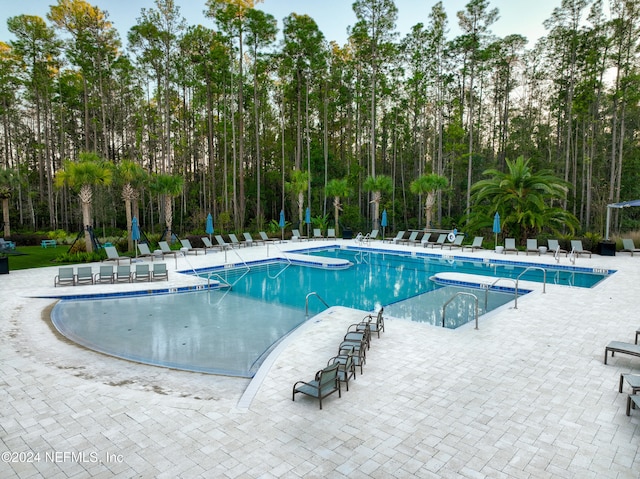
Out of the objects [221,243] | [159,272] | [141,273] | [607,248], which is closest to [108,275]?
[141,273]

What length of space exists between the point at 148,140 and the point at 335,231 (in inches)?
701

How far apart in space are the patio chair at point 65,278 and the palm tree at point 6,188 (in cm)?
1242

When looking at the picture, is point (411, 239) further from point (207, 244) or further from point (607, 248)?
point (207, 244)

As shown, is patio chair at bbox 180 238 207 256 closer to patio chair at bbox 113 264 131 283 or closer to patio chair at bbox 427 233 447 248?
patio chair at bbox 113 264 131 283

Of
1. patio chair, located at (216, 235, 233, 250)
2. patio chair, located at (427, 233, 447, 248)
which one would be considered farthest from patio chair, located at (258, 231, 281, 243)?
patio chair, located at (427, 233, 447, 248)

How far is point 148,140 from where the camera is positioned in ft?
102

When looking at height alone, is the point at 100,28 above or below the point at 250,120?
above

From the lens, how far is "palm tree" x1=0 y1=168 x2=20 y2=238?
66.6 feet

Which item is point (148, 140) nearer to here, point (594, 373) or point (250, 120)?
point (250, 120)

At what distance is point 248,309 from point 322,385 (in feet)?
18.4

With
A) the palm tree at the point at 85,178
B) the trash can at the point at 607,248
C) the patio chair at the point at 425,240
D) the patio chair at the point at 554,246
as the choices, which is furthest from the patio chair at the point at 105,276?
the trash can at the point at 607,248

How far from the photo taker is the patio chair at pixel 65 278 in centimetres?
1135

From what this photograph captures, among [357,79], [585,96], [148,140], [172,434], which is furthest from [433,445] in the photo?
[148,140]

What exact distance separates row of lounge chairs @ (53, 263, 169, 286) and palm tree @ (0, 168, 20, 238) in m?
12.0
